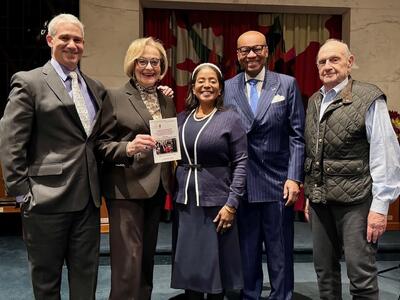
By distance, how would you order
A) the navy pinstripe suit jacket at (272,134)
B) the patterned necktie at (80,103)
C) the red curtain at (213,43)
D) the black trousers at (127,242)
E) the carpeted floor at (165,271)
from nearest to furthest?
the patterned necktie at (80,103)
the black trousers at (127,242)
the navy pinstripe suit jacket at (272,134)
the carpeted floor at (165,271)
the red curtain at (213,43)

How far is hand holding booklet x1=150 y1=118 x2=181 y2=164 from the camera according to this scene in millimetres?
2209

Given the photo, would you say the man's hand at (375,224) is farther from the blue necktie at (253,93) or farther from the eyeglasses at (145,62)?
the eyeglasses at (145,62)

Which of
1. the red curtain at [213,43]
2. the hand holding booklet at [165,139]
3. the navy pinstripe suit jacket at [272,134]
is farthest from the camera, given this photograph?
the red curtain at [213,43]

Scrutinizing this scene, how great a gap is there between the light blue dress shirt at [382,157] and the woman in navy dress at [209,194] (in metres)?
0.62

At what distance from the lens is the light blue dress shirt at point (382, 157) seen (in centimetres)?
211

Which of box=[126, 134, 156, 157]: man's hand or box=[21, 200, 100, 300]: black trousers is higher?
box=[126, 134, 156, 157]: man's hand

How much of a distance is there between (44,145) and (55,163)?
92 mm

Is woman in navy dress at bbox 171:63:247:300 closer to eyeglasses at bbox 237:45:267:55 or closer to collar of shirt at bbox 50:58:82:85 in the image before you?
eyeglasses at bbox 237:45:267:55

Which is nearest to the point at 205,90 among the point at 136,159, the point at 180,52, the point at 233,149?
the point at 233,149

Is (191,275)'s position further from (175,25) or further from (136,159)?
(175,25)

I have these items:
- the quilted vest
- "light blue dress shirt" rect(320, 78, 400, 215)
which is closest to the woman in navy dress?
the quilted vest

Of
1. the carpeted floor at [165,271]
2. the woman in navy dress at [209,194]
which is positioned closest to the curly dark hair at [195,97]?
the woman in navy dress at [209,194]

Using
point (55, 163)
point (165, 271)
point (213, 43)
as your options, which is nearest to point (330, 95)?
point (55, 163)

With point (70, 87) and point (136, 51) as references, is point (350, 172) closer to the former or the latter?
point (136, 51)
